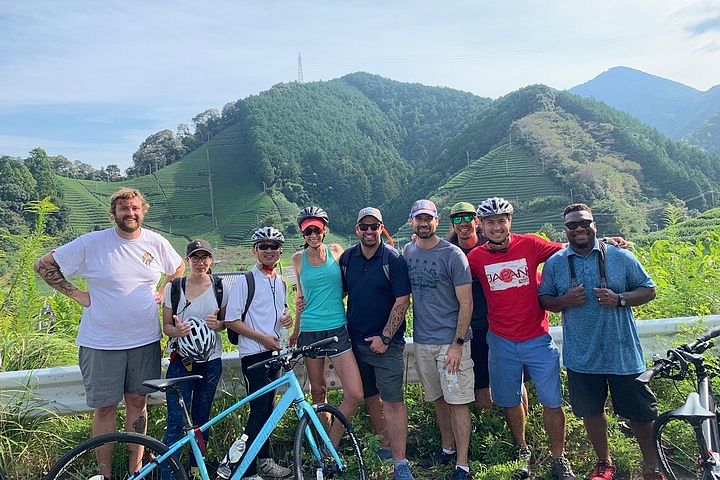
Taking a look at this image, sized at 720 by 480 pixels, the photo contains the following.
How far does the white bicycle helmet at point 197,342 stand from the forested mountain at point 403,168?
51.3m

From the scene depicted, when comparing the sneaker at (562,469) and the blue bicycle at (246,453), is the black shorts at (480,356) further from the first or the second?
the blue bicycle at (246,453)

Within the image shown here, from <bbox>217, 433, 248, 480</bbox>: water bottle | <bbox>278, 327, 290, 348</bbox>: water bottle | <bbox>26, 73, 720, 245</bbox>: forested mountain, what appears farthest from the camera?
<bbox>26, 73, 720, 245</bbox>: forested mountain

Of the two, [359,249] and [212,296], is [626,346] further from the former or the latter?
[212,296]

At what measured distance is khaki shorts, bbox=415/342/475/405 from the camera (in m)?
3.74

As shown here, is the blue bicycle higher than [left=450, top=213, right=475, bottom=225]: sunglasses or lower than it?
lower

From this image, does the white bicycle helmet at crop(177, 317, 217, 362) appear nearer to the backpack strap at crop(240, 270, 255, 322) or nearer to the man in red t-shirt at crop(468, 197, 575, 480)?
the backpack strap at crop(240, 270, 255, 322)

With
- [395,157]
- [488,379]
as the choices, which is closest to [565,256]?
[488,379]

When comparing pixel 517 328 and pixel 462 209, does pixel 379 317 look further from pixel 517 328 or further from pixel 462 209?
pixel 462 209

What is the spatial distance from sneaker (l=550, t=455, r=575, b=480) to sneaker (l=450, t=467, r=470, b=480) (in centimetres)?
62

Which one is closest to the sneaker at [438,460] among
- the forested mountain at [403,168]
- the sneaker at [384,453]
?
the sneaker at [384,453]

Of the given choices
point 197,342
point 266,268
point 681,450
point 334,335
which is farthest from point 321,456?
point 681,450

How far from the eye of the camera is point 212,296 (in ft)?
12.6

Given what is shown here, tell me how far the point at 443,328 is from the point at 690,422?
5.42 feet

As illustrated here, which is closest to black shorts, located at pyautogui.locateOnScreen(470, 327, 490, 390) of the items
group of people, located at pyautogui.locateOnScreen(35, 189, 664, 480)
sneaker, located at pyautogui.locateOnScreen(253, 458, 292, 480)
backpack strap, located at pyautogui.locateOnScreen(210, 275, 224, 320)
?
group of people, located at pyautogui.locateOnScreen(35, 189, 664, 480)
